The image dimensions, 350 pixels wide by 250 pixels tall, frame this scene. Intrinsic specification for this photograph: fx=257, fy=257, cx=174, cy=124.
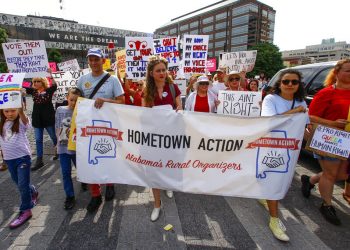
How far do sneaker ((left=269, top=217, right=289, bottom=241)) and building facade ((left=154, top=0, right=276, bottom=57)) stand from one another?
229 ft

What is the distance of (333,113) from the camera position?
3.14 metres

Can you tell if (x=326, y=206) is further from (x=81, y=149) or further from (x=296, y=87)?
(x=81, y=149)

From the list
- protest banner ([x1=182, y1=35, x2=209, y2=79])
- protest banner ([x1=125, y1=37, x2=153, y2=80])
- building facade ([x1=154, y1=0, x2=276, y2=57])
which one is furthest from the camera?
building facade ([x1=154, y1=0, x2=276, y2=57])

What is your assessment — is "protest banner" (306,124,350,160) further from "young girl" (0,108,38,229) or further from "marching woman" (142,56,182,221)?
"young girl" (0,108,38,229)

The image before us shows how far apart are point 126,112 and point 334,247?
8.88ft

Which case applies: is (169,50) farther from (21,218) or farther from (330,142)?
(21,218)

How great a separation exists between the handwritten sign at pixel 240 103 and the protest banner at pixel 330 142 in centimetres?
118

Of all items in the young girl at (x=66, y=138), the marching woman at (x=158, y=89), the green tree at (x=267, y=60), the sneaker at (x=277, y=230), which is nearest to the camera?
the sneaker at (x=277, y=230)

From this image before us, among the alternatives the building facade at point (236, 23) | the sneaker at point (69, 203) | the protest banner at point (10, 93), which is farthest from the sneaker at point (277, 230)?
the building facade at point (236, 23)

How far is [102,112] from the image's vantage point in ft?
10.2

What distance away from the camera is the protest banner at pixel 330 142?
3004 millimetres

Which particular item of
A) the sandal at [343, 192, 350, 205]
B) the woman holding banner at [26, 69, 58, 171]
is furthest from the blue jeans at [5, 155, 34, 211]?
the sandal at [343, 192, 350, 205]

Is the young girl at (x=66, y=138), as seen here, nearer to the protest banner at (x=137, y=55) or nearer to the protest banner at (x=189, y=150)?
the protest banner at (x=189, y=150)

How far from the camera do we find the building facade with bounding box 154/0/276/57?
243 ft
